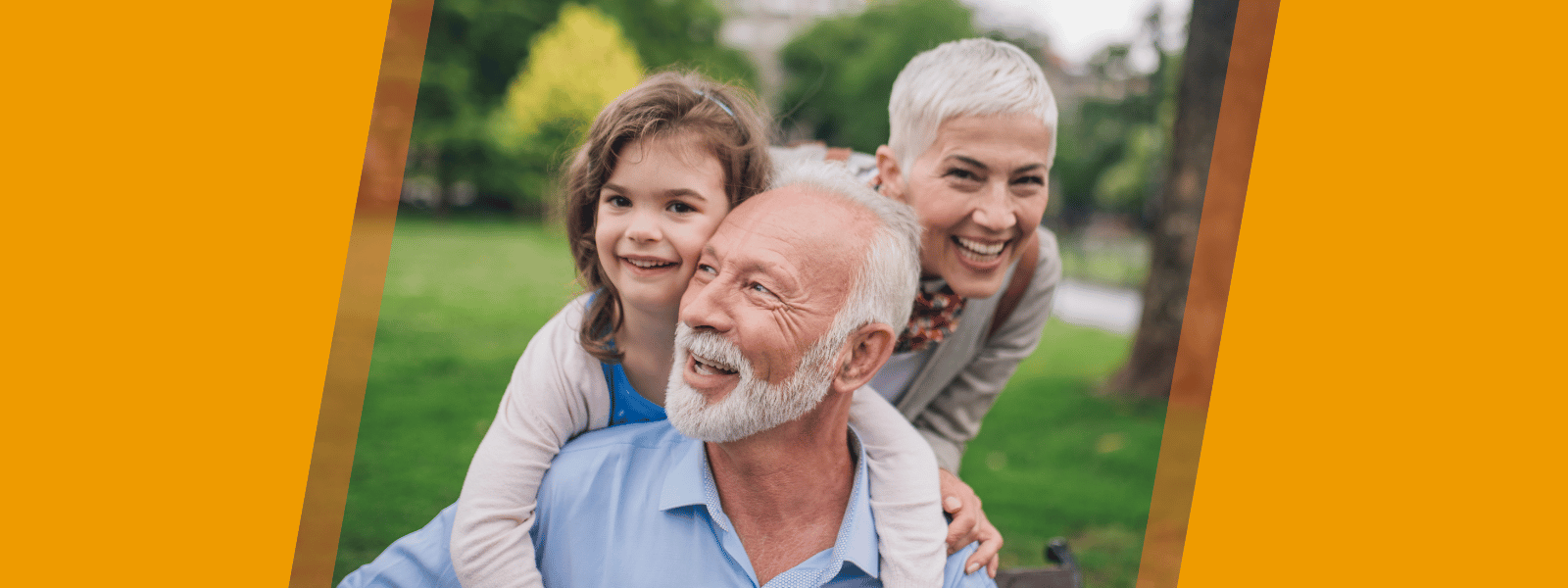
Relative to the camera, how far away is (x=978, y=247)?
2.32 m

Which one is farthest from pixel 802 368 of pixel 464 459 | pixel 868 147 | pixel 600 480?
pixel 464 459

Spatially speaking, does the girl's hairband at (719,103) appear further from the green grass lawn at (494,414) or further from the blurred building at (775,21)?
the blurred building at (775,21)

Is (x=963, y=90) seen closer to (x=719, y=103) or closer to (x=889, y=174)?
(x=889, y=174)

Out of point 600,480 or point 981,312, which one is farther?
point 981,312

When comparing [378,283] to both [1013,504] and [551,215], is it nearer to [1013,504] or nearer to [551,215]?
Result: [551,215]

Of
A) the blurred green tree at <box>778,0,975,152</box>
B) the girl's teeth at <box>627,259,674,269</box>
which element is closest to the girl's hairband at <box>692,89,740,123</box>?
the girl's teeth at <box>627,259,674,269</box>

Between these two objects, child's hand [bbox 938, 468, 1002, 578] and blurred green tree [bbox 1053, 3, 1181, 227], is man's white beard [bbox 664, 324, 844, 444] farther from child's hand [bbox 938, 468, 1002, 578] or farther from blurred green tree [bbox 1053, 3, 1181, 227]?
blurred green tree [bbox 1053, 3, 1181, 227]

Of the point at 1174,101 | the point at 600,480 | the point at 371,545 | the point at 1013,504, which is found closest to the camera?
the point at 600,480

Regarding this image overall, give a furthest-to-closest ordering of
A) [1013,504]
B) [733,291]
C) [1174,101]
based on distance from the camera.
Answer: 1. [1013,504]
2. [1174,101]
3. [733,291]

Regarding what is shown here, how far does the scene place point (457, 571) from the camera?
6.44 feet

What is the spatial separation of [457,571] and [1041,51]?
2.67 meters

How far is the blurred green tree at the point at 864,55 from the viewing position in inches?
127

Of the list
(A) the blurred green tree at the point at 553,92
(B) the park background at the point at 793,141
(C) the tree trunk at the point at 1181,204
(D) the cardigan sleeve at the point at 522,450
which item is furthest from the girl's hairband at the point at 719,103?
(C) the tree trunk at the point at 1181,204

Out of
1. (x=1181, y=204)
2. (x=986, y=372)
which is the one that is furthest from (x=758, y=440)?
(x=1181, y=204)
